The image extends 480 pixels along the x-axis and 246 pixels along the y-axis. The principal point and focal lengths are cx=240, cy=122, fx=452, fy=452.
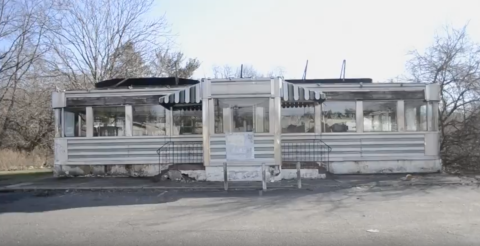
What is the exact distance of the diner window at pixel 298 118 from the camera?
18031 millimetres

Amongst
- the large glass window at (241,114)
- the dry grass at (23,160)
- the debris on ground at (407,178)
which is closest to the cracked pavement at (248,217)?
the debris on ground at (407,178)

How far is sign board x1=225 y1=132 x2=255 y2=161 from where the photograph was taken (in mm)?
15391

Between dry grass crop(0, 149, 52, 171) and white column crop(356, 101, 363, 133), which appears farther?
dry grass crop(0, 149, 52, 171)

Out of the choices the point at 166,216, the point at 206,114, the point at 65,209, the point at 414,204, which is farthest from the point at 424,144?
the point at 65,209

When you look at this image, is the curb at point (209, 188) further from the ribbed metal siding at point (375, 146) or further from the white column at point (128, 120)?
the white column at point (128, 120)

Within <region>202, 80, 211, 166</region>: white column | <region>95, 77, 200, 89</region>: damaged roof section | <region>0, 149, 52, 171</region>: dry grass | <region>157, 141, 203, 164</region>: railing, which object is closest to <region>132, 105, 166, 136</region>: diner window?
<region>157, 141, 203, 164</region>: railing

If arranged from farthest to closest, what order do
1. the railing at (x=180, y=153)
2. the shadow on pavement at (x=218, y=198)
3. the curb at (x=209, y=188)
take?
the railing at (x=180, y=153) → the curb at (x=209, y=188) → the shadow on pavement at (x=218, y=198)

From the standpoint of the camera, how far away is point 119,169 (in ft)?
58.9

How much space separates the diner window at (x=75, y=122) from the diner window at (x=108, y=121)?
506 mm

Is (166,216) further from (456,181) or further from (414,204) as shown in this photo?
(456,181)

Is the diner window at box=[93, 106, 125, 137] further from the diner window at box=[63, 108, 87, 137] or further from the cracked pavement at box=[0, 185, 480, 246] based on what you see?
the cracked pavement at box=[0, 185, 480, 246]

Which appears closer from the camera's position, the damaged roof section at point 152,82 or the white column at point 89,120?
the white column at point 89,120

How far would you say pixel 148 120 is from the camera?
1822 cm

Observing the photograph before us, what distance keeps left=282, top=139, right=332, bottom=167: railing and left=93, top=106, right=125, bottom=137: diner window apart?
21.8 ft
